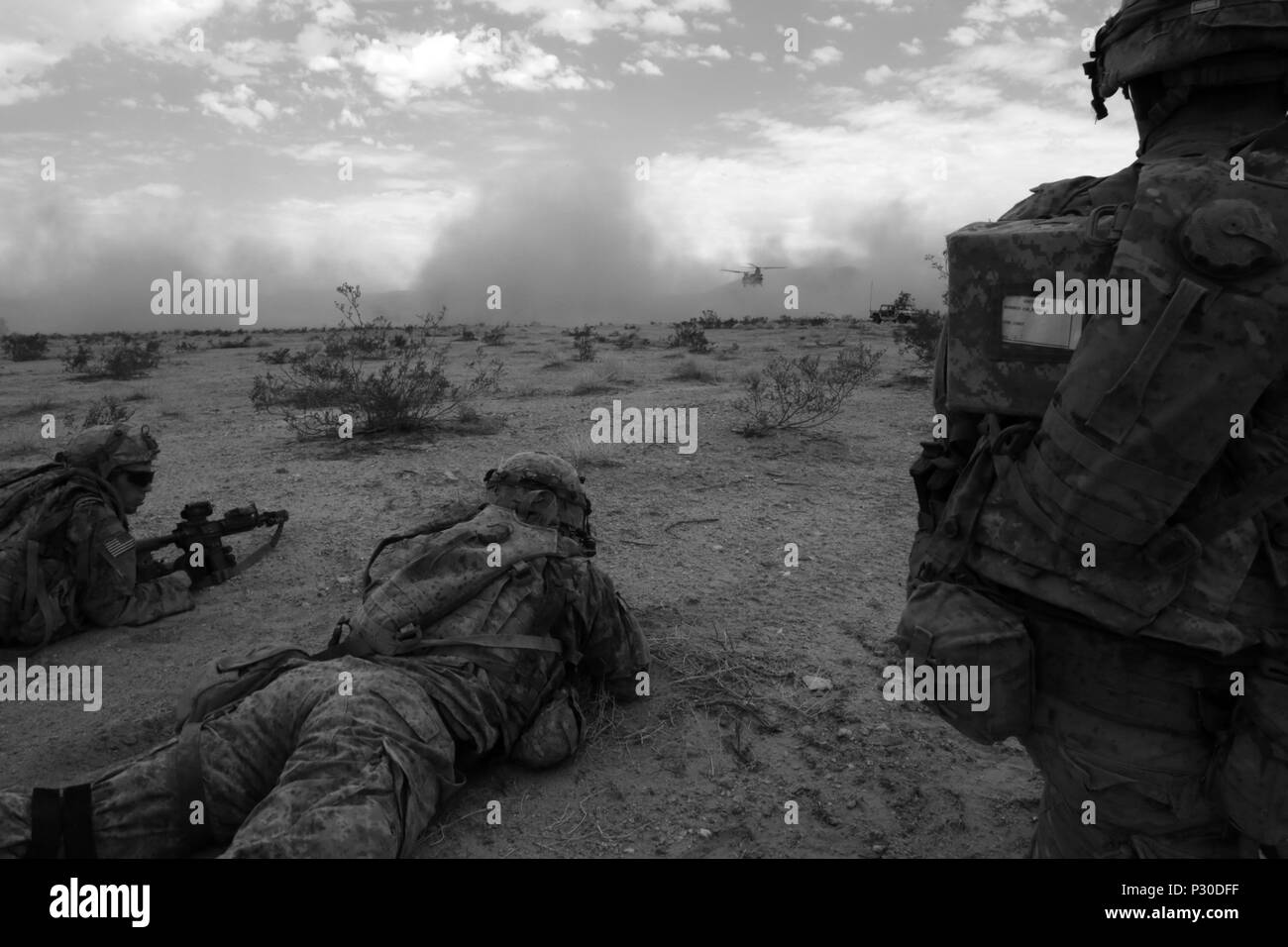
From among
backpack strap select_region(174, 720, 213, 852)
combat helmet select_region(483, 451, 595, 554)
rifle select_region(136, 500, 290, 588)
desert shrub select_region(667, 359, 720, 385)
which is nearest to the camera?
backpack strap select_region(174, 720, 213, 852)

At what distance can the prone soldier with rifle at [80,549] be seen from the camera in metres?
4.18

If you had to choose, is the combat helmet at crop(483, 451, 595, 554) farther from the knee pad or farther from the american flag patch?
the american flag patch

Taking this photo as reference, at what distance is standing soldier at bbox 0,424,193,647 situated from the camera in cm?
418

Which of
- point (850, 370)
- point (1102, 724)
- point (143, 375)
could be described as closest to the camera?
point (1102, 724)

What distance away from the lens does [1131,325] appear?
65.4 inches

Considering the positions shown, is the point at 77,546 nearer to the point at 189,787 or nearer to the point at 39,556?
the point at 39,556

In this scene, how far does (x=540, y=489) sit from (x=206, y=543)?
253cm

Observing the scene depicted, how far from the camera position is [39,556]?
426 centimetres

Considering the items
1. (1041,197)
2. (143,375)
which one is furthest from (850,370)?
(143,375)

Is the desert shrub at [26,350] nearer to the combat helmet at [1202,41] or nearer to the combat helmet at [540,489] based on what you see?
the combat helmet at [540,489]

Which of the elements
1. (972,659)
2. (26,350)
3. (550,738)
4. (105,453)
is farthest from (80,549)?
(26,350)

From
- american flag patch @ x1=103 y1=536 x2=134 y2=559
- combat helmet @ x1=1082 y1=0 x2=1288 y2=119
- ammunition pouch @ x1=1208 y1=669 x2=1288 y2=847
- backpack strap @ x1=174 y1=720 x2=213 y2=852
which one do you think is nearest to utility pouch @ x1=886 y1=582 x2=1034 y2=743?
ammunition pouch @ x1=1208 y1=669 x2=1288 y2=847
